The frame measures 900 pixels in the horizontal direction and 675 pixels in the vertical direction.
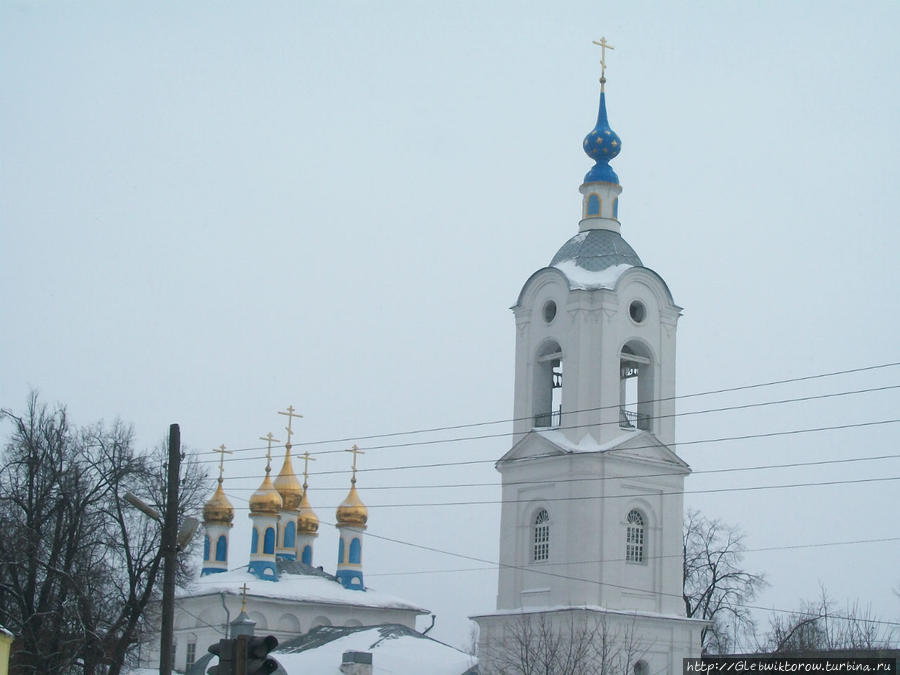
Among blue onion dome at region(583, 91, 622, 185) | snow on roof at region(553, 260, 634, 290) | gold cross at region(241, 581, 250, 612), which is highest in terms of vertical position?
blue onion dome at region(583, 91, 622, 185)

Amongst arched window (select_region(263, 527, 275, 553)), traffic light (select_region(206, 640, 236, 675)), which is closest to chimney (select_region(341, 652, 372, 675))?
arched window (select_region(263, 527, 275, 553))

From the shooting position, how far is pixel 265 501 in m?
51.8

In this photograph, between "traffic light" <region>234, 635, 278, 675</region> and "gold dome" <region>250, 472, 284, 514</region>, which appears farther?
"gold dome" <region>250, 472, 284, 514</region>

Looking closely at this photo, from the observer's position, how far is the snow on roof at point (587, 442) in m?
37.5

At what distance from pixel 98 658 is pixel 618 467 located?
43.2 ft

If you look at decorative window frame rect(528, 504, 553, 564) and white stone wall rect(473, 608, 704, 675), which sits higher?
decorative window frame rect(528, 504, 553, 564)

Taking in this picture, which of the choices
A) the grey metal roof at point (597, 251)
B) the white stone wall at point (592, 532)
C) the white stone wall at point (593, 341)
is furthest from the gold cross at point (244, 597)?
the grey metal roof at point (597, 251)

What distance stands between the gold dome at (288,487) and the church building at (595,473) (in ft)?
55.8

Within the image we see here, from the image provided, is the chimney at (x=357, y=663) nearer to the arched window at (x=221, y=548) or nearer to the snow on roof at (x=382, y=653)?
the snow on roof at (x=382, y=653)

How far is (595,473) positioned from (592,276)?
5.12m

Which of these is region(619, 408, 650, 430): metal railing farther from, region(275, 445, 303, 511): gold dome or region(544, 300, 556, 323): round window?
region(275, 445, 303, 511): gold dome

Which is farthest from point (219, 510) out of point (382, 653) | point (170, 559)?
point (170, 559)

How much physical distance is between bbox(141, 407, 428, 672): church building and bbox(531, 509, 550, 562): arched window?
900cm

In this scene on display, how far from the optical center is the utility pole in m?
19.8
